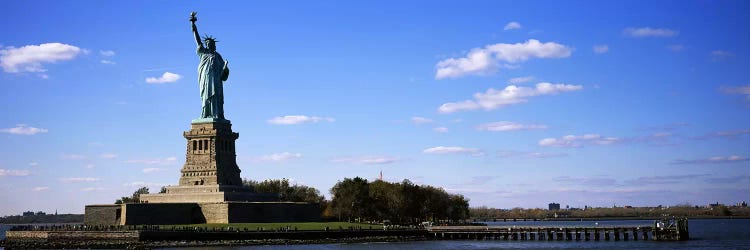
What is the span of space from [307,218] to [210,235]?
19699 mm

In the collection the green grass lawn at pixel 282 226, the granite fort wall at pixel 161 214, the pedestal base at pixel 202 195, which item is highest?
the pedestal base at pixel 202 195

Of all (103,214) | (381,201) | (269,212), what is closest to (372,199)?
(381,201)

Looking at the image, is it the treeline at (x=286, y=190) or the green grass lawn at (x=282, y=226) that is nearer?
the green grass lawn at (x=282, y=226)

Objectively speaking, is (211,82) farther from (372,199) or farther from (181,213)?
(372,199)

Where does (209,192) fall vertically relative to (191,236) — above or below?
above

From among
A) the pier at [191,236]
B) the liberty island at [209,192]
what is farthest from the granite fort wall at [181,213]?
the pier at [191,236]

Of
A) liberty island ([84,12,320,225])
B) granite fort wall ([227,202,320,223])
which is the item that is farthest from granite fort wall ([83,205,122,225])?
granite fort wall ([227,202,320,223])

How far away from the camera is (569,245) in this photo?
85750mm

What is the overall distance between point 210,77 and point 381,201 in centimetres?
2972

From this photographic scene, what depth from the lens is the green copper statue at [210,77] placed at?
102m

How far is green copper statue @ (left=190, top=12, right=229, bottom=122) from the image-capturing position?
10206 centimetres

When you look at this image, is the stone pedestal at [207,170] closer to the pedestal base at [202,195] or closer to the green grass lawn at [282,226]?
the pedestal base at [202,195]

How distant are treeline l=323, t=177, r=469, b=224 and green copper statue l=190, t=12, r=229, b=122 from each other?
21.5 metres

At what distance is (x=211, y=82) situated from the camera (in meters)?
102
